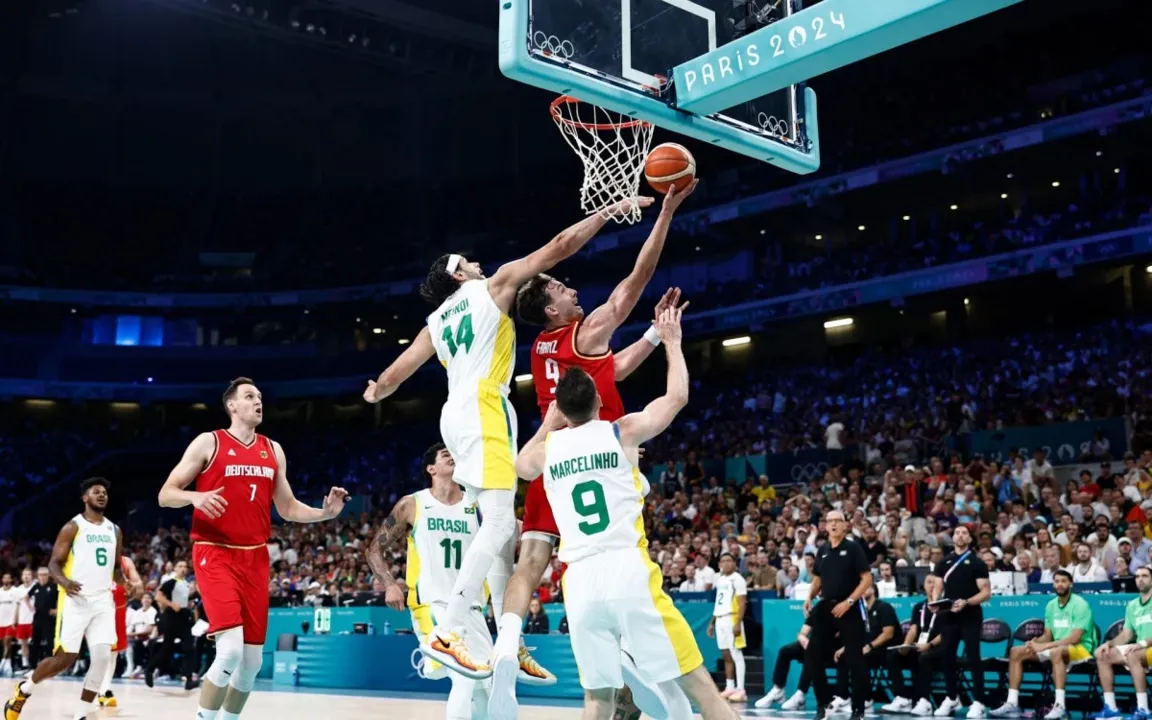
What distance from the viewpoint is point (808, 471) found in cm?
2356

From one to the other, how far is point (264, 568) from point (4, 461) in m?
35.1

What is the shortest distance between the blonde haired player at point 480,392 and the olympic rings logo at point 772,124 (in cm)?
172

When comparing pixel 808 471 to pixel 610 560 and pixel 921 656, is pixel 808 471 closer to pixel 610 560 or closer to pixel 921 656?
pixel 921 656

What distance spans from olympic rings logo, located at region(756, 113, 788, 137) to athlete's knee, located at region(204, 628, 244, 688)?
16.0ft

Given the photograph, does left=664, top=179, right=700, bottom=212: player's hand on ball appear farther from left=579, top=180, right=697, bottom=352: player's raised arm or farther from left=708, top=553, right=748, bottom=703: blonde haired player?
left=708, top=553, right=748, bottom=703: blonde haired player

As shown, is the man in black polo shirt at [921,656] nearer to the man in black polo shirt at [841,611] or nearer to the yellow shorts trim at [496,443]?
the man in black polo shirt at [841,611]

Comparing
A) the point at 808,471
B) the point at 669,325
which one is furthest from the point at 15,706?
the point at 808,471

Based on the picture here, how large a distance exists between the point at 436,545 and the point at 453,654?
2.67 metres

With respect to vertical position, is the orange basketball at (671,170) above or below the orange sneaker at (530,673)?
above

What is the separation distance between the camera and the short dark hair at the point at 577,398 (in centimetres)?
559

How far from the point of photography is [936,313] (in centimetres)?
3103

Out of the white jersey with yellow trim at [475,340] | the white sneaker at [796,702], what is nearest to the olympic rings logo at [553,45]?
the white jersey with yellow trim at [475,340]

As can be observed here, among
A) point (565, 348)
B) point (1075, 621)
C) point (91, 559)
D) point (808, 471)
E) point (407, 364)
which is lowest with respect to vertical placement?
point (1075, 621)

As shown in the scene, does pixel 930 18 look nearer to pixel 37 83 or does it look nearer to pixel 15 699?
pixel 15 699
